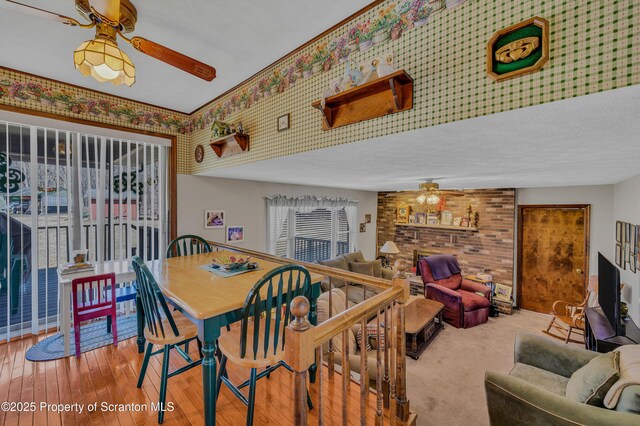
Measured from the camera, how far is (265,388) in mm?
2051

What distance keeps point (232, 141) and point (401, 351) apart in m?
2.38

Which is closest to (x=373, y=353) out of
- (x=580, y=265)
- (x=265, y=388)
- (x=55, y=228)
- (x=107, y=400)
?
(x=265, y=388)

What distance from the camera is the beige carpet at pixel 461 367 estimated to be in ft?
8.88

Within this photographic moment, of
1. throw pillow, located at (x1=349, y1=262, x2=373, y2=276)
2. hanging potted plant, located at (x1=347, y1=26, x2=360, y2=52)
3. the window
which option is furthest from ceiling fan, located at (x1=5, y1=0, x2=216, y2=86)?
throw pillow, located at (x1=349, y1=262, x2=373, y2=276)

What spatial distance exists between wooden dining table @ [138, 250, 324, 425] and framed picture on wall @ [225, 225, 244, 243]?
161 centimetres

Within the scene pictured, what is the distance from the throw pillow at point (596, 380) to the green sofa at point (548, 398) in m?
0.12

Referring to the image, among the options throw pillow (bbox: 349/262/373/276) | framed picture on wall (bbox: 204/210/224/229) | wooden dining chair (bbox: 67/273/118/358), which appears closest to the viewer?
wooden dining chair (bbox: 67/273/118/358)

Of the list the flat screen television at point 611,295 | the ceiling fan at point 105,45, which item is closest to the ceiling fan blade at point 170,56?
the ceiling fan at point 105,45

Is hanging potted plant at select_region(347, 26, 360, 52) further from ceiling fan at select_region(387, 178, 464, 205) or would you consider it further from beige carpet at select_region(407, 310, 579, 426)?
beige carpet at select_region(407, 310, 579, 426)

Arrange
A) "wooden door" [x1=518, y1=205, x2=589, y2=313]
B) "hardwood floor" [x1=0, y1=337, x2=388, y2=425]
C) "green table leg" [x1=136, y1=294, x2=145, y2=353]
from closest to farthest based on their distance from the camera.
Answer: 1. "hardwood floor" [x1=0, y1=337, x2=388, y2=425]
2. "green table leg" [x1=136, y1=294, x2=145, y2=353]
3. "wooden door" [x1=518, y1=205, x2=589, y2=313]

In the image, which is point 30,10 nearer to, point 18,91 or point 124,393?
point 18,91

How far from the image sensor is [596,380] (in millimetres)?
1633

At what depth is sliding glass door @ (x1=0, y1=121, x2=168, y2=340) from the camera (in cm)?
262

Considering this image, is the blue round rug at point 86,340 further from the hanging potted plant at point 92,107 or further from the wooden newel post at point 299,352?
the wooden newel post at point 299,352
